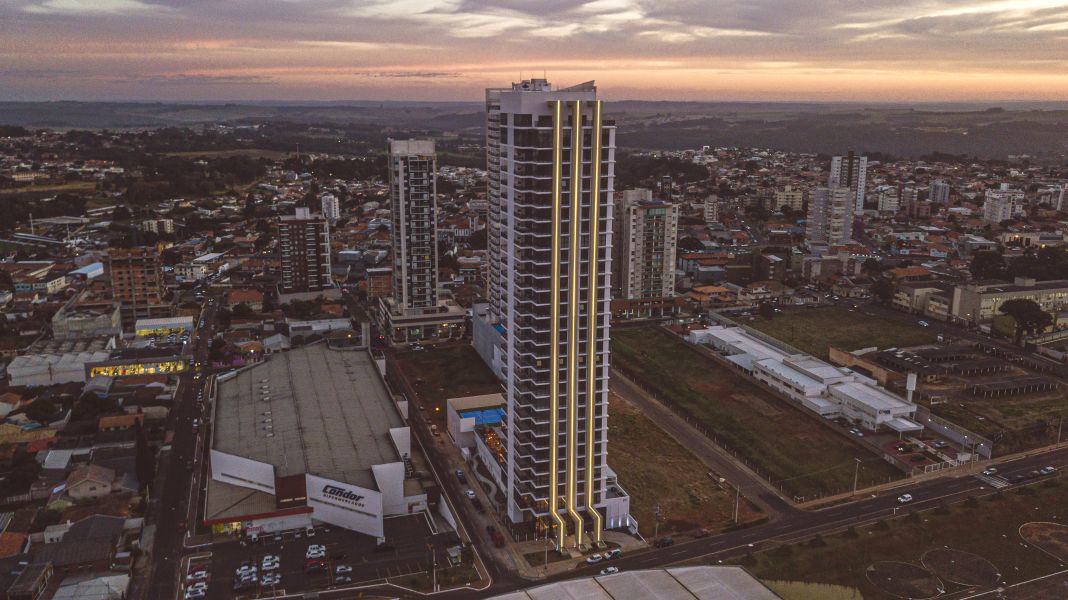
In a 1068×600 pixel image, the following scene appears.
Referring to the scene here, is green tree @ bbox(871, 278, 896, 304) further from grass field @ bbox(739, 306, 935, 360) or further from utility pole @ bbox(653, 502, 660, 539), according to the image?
utility pole @ bbox(653, 502, 660, 539)

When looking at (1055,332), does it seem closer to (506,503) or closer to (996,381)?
(996,381)

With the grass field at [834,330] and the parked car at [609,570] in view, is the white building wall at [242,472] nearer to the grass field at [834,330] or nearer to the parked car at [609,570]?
the parked car at [609,570]

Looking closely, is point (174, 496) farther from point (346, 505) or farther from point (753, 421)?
point (753, 421)

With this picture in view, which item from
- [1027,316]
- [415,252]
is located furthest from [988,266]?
[415,252]

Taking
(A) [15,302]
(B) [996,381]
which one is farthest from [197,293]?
(B) [996,381]

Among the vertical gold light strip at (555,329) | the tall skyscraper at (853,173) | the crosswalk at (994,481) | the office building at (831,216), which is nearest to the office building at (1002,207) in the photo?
the tall skyscraper at (853,173)
